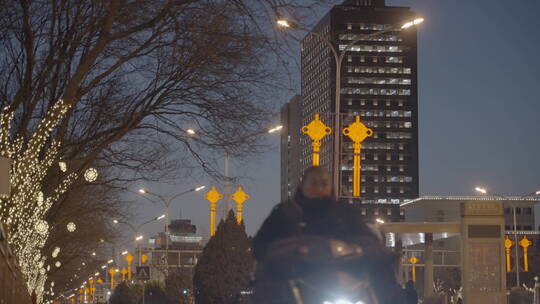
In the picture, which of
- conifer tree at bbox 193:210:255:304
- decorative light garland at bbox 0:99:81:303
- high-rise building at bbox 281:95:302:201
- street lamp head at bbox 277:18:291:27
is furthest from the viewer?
conifer tree at bbox 193:210:255:304

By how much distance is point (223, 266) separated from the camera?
44.6 metres

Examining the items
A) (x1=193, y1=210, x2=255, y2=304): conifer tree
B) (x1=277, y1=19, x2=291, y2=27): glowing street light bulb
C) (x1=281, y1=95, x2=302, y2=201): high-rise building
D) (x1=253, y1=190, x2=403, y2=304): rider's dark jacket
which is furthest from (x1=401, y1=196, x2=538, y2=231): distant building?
(x1=253, y1=190, x2=403, y2=304): rider's dark jacket

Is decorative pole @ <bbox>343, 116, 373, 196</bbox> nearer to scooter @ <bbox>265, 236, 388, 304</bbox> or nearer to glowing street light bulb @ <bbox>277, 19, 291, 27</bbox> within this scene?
glowing street light bulb @ <bbox>277, 19, 291, 27</bbox>

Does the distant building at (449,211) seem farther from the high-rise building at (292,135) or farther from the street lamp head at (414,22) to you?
the street lamp head at (414,22)

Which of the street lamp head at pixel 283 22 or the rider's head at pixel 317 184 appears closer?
the rider's head at pixel 317 184

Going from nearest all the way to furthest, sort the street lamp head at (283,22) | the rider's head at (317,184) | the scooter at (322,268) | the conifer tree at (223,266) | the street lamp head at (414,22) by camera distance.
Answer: the scooter at (322,268) → the rider's head at (317,184) → the street lamp head at (283,22) → the street lamp head at (414,22) → the conifer tree at (223,266)

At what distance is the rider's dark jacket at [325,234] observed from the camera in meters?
5.64

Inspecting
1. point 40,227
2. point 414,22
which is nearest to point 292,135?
point 414,22

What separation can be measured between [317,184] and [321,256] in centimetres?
45

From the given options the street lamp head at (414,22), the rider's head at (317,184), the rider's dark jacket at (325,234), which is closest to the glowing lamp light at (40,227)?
the street lamp head at (414,22)

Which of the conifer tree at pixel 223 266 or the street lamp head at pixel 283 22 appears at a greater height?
the street lamp head at pixel 283 22

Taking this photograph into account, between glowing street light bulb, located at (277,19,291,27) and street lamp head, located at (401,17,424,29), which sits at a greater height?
street lamp head, located at (401,17,424,29)

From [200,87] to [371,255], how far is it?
11.0 meters

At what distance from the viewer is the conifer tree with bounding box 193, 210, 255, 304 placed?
44.2m
